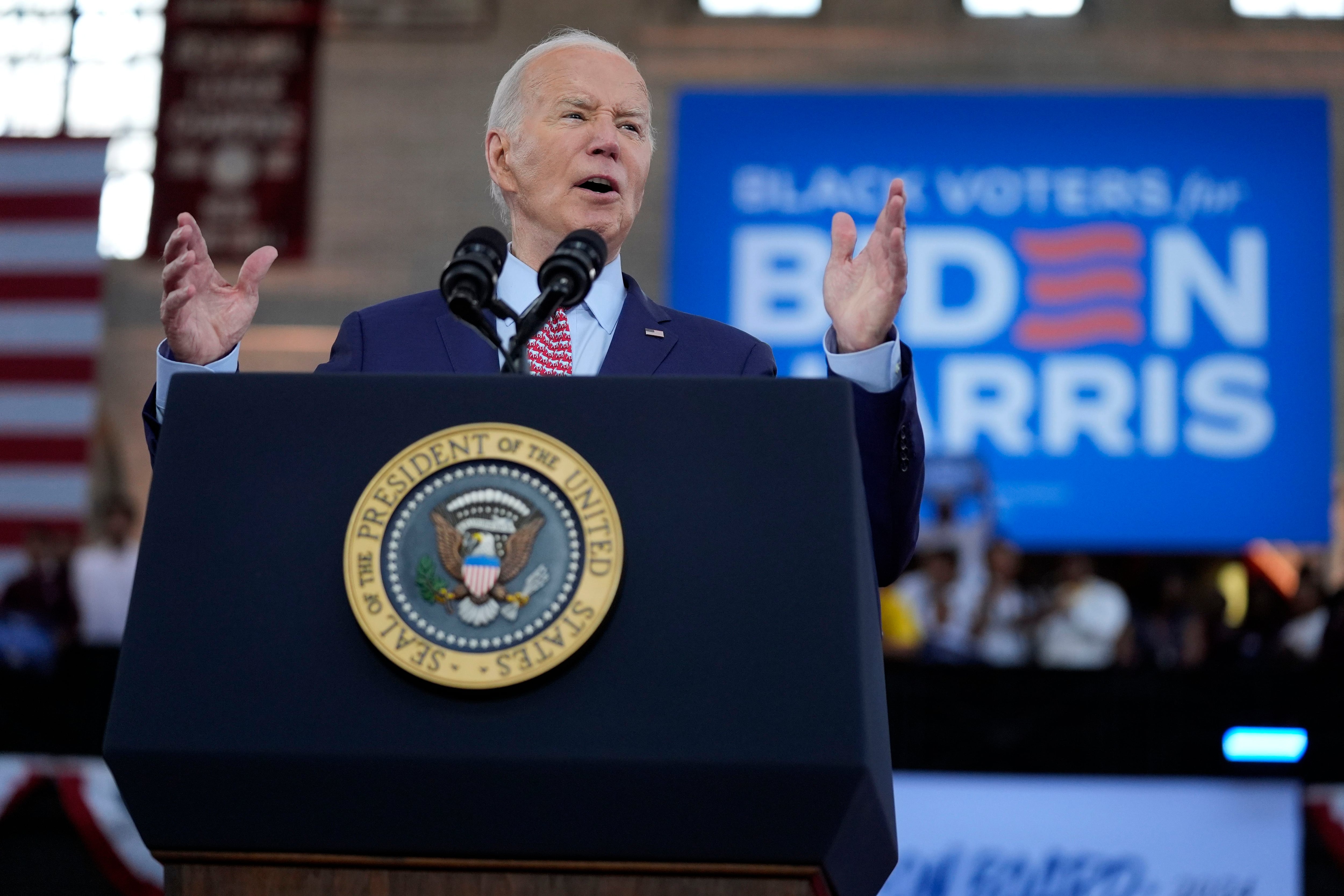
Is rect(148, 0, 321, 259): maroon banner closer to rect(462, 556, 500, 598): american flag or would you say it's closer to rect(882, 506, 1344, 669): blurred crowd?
rect(882, 506, 1344, 669): blurred crowd

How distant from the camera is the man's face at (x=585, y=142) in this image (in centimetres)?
148

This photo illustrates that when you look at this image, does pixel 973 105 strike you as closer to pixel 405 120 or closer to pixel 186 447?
pixel 405 120

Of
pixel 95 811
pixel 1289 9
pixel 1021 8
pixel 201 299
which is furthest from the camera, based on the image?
pixel 1021 8

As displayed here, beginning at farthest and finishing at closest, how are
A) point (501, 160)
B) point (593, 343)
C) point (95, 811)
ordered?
1. point (95, 811)
2. point (501, 160)
3. point (593, 343)

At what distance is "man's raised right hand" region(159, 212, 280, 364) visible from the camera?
1.30 meters

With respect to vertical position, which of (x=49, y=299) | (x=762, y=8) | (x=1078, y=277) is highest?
(x=762, y=8)

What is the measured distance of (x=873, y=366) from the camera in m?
1.25

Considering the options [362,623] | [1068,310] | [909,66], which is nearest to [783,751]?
[362,623]

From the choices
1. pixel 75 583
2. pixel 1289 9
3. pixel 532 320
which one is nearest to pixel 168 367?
pixel 532 320

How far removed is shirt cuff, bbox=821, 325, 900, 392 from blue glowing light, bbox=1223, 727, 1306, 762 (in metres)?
3.69

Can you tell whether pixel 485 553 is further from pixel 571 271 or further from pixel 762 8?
pixel 762 8

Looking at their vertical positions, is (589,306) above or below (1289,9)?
below

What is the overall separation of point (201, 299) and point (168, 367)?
0.24ft

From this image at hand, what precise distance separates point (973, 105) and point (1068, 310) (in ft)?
4.35
